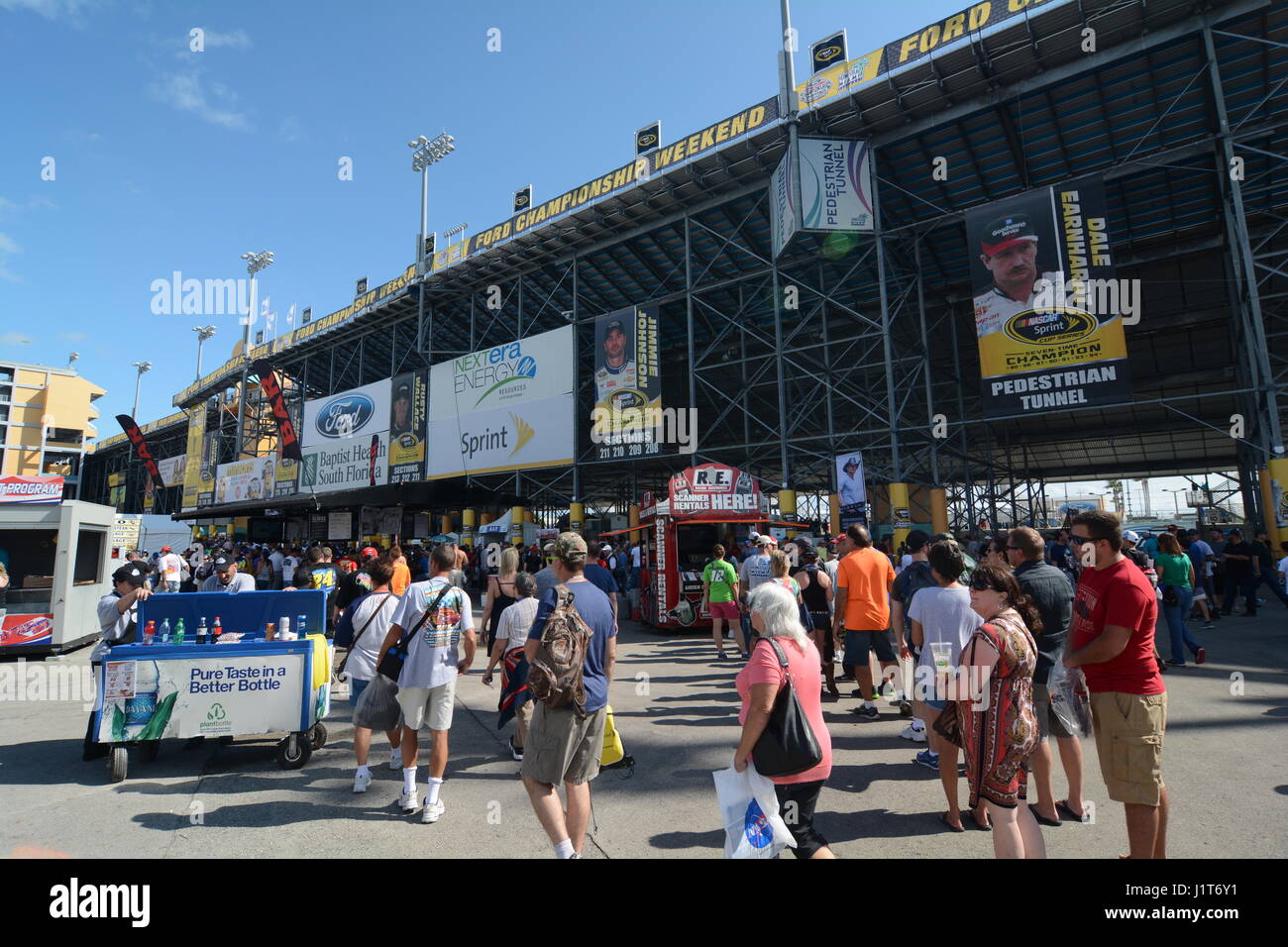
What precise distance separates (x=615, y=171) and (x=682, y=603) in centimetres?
1737

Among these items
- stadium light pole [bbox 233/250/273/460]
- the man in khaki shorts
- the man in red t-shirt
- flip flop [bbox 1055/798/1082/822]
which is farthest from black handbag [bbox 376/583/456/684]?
stadium light pole [bbox 233/250/273/460]

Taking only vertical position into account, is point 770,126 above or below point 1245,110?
above

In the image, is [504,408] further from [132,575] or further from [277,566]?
[132,575]

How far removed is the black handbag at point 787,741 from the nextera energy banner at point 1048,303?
16298 mm

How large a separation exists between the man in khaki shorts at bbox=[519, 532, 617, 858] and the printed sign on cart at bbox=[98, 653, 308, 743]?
3.23m

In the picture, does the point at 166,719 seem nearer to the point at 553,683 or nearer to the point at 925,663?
the point at 553,683

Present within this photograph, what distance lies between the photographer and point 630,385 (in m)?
22.9

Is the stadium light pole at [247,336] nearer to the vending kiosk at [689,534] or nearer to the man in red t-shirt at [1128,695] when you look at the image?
the vending kiosk at [689,534]

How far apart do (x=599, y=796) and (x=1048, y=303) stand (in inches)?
663

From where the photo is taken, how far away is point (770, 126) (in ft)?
61.8

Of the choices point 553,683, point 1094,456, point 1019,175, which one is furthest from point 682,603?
point 1094,456

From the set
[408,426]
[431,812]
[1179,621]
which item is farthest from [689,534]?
[408,426]
